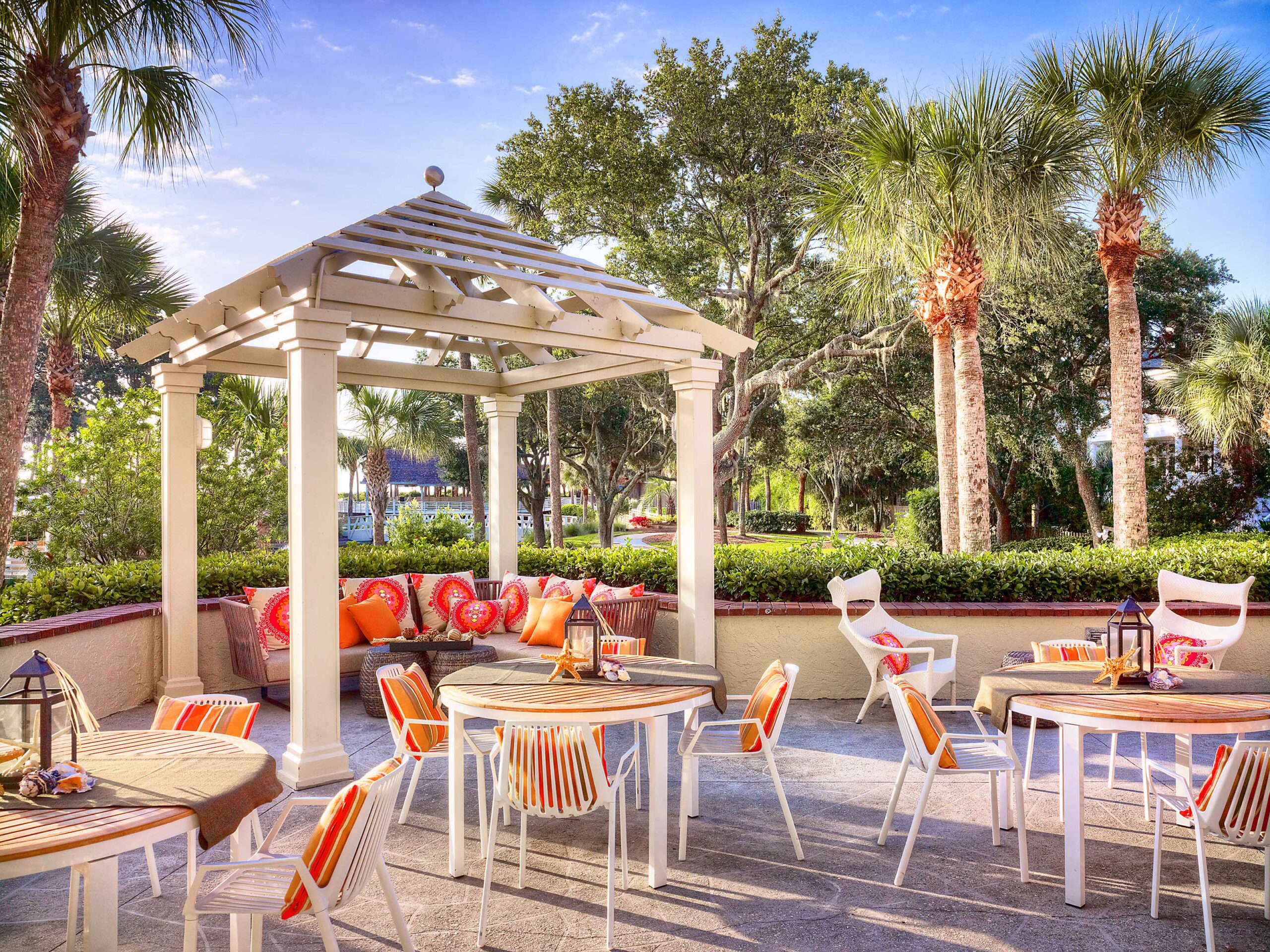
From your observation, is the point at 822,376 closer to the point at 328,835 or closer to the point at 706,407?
the point at 706,407

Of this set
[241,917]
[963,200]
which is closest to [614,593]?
[241,917]

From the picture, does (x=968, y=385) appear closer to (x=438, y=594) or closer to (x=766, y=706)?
(x=438, y=594)

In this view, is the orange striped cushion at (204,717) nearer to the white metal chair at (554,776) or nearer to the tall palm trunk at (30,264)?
the white metal chair at (554,776)

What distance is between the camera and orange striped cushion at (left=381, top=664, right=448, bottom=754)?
13.9 feet

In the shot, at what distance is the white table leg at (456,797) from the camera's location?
→ 3910mm

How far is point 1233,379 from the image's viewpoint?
1319 cm

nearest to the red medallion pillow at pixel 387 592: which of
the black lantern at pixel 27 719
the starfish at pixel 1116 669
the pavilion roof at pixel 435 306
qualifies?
the pavilion roof at pixel 435 306

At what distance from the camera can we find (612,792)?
135 inches

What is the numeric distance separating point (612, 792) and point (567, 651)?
1033 millimetres

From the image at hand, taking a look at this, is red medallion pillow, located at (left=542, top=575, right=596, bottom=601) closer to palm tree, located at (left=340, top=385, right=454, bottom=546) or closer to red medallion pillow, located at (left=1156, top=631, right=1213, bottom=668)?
red medallion pillow, located at (left=1156, top=631, right=1213, bottom=668)

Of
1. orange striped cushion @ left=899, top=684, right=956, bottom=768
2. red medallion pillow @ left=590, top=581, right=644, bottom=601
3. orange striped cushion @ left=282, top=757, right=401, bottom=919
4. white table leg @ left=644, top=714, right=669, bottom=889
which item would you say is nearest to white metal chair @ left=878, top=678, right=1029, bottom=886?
orange striped cushion @ left=899, top=684, right=956, bottom=768

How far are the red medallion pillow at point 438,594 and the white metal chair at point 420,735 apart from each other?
3.74 metres

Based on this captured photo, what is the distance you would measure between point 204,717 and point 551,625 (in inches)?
153

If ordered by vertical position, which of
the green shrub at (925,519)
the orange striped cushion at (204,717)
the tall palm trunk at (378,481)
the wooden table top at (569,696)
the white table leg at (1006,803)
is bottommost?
the white table leg at (1006,803)
